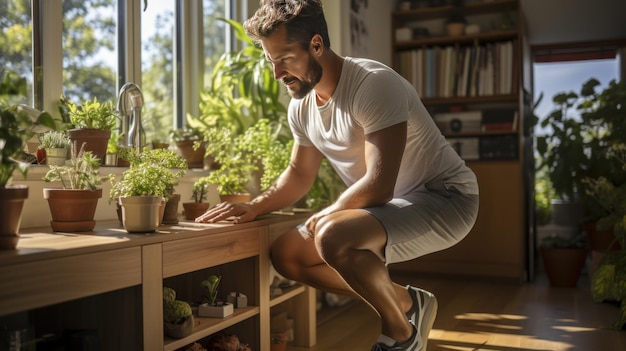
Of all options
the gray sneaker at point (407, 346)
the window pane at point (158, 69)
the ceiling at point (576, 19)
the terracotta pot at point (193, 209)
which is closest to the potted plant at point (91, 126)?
the terracotta pot at point (193, 209)

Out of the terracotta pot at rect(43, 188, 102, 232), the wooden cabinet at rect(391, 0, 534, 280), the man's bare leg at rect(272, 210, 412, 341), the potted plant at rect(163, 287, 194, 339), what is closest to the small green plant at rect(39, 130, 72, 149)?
the terracotta pot at rect(43, 188, 102, 232)

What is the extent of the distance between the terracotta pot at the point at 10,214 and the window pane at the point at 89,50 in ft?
3.13

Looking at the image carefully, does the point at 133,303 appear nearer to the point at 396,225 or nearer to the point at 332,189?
the point at 396,225

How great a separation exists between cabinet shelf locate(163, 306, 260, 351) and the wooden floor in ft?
1.66

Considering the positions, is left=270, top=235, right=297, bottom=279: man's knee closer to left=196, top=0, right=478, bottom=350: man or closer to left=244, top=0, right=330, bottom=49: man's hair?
left=196, top=0, right=478, bottom=350: man

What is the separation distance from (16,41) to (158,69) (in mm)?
731

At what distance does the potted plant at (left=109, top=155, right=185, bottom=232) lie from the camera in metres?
1.77

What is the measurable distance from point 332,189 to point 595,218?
6.21 ft

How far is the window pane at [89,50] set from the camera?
2.32m

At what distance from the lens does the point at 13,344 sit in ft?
4.75

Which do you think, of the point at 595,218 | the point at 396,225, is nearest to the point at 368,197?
the point at 396,225

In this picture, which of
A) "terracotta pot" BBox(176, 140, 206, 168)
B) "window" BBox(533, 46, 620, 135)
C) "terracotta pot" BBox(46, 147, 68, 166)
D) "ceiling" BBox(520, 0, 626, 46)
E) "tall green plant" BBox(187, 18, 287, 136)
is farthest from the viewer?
"window" BBox(533, 46, 620, 135)

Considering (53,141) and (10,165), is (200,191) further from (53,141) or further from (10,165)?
(10,165)

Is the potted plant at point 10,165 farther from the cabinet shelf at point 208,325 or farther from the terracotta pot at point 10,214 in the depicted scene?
the cabinet shelf at point 208,325
